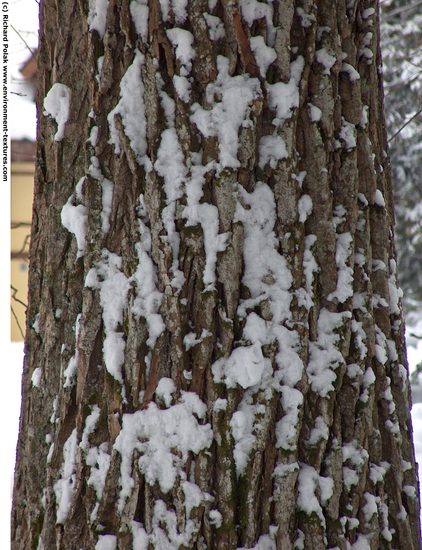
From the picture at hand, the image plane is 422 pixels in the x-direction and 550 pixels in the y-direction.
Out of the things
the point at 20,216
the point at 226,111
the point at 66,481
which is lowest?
the point at 66,481

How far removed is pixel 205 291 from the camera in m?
1.30

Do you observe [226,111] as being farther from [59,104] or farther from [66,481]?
[66,481]

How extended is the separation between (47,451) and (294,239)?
2.52 feet

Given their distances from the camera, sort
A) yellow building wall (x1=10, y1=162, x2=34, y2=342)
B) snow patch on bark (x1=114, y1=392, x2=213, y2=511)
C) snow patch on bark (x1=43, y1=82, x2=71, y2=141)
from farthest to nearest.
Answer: yellow building wall (x1=10, y1=162, x2=34, y2=342)
snow patch on bark (x1=43, y1=82, x2=71, y2=141)
snow patch on bark (x1=114, y1=392, x2=213, y2=511)

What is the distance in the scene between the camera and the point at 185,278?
1.31m

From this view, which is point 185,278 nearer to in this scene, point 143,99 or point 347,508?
point 143,99

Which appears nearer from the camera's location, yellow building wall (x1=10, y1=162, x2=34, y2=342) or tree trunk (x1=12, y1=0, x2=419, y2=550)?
tree trunk (x1=12, y1=0, x2=419, y2=550)

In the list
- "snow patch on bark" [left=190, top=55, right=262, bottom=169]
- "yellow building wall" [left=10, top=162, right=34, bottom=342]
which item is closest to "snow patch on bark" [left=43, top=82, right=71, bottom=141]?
"snow patch on bark" [left=190, top=55, right=262, bottom=169]

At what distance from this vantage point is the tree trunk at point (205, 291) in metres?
1.30

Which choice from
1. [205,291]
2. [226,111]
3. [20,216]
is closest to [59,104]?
[226,111]

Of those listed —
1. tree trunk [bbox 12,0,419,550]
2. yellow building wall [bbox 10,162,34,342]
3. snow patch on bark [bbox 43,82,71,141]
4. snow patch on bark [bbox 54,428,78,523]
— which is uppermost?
yellow building wall [bbox 10,162,34,342]

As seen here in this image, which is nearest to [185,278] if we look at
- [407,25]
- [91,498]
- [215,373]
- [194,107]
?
[215,373]

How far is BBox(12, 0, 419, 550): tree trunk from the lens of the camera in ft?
4.25

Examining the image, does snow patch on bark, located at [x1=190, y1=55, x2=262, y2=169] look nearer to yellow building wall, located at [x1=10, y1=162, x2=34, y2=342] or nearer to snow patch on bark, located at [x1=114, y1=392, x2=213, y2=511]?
snow patch on bark, located at [x1=114, y1=392, x2=213, y2=511]
